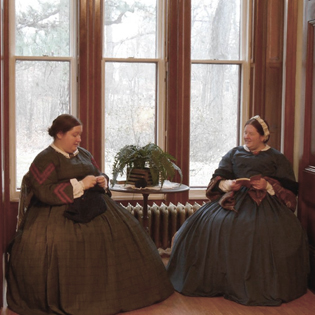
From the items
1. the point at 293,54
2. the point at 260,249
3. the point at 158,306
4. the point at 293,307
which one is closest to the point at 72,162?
the point at 158,306

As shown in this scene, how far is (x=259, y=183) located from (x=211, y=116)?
58.2 inches

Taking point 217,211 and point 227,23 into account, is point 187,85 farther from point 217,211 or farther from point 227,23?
point 217,211

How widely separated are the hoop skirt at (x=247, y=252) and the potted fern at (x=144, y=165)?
0.52 m

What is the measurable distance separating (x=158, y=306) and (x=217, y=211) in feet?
2.78

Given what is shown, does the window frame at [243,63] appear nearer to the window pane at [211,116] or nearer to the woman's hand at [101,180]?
the window pane at [211,116]

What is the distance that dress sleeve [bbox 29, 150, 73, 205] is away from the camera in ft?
12.2

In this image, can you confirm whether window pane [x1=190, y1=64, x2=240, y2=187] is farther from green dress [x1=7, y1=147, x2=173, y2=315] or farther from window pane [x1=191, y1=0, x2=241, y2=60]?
green dress [x1=7, y1=147, x2=173, y2=315]

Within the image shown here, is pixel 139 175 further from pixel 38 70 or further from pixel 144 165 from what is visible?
pixel 38 70

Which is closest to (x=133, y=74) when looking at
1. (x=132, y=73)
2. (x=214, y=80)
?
(x=132, y=73)

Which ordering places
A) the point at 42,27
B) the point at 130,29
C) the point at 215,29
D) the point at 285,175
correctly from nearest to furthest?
the point at 285,175 → the point at 42,27 → the point at 130,29 → the point at 215,29

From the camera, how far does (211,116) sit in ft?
17.9

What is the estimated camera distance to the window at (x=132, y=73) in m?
5.21

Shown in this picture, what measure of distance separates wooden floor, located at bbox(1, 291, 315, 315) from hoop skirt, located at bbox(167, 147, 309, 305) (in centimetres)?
5

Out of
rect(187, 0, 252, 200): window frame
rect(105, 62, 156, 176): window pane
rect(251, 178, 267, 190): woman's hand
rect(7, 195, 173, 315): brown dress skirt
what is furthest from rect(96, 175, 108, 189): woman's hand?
rect(187, 0, 252, 200): window frame
